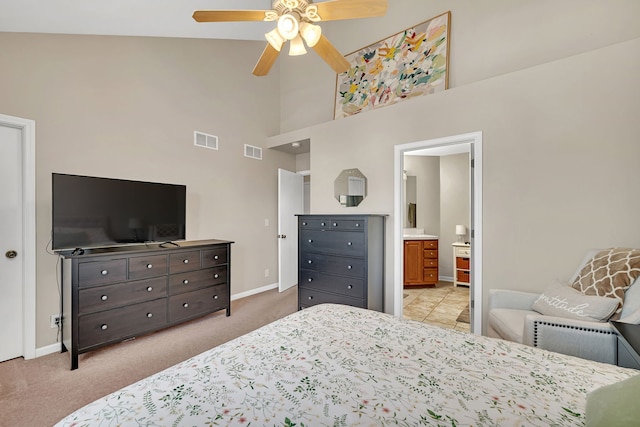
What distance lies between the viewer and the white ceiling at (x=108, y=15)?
225 cm

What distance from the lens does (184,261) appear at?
9.95ft

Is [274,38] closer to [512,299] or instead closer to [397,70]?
[397,70]

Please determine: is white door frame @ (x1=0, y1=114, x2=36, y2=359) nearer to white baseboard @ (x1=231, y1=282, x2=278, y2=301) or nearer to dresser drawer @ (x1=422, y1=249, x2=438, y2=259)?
white baseboard @ (x1=231, y1=282, x2=278, y2=301)

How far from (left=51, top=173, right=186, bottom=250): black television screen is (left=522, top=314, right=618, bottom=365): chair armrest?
3386 mm

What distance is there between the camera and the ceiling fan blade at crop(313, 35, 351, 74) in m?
1.93

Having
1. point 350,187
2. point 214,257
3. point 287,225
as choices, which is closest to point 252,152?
point 287,225

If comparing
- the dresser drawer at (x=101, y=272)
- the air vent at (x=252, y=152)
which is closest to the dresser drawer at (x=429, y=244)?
the air vent at (x=252, y=152)

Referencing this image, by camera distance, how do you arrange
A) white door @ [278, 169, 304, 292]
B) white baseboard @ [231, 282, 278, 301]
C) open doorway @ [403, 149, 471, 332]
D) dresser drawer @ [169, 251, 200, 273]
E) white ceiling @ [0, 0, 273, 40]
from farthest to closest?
open doorway @ [403, 149, 471, 332] → white door @ [278, 169, 304, 292] → white baseboard @ [231, 282, 278, 301] → dresser drawer @ [169, 251, 200, 273] → white ceiling @ [0, 0, 273, 40]

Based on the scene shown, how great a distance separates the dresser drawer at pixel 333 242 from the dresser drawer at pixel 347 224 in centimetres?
6

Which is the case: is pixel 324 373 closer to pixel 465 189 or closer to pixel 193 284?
pixel 193 284

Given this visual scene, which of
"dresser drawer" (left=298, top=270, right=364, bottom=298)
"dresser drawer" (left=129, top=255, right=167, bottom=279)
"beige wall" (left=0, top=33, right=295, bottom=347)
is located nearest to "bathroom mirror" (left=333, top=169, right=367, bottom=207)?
"dresser drawer" (left=298, top=270, right=364, bottom=298)

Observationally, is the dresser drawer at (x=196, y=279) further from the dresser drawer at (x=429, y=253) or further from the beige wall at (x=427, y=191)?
the beige wall at (x=427, y=191)

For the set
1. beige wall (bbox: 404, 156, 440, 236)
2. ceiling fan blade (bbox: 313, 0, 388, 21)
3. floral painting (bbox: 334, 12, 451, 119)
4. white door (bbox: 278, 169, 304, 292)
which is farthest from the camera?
beige wall (bbox: 404, 156, 440, 236)

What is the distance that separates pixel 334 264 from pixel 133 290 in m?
2.07
